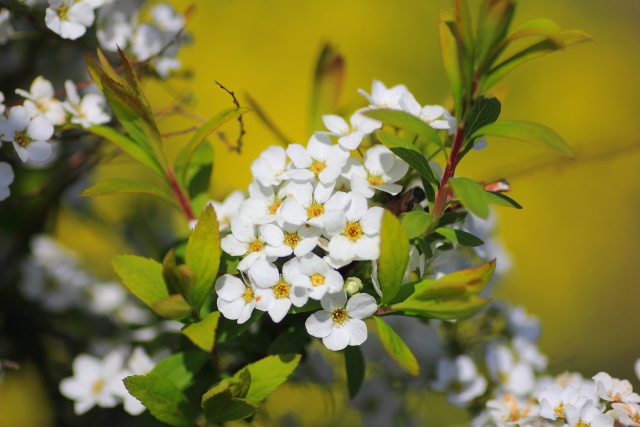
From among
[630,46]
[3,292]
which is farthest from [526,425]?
[630,46]

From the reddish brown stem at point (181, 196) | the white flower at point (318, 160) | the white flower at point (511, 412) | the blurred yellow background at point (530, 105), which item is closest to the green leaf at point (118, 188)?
the reddish brown stem at point (181, 196)

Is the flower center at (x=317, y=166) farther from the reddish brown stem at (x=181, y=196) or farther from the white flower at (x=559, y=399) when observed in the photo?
the white flower at (x=559, y=399)

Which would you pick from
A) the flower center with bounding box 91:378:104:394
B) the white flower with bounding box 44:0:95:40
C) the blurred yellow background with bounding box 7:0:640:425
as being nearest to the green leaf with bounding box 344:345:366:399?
the flower center with bounding box 91:378:104:394

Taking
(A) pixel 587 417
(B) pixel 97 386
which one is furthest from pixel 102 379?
(A) pixel 587 417

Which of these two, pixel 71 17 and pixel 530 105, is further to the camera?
pixel 530 105

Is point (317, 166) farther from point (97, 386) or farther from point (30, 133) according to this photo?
point (97, 386)

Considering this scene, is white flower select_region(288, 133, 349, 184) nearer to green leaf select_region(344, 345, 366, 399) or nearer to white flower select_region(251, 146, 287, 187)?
white flower select_region(251, 146, 287, 187)
